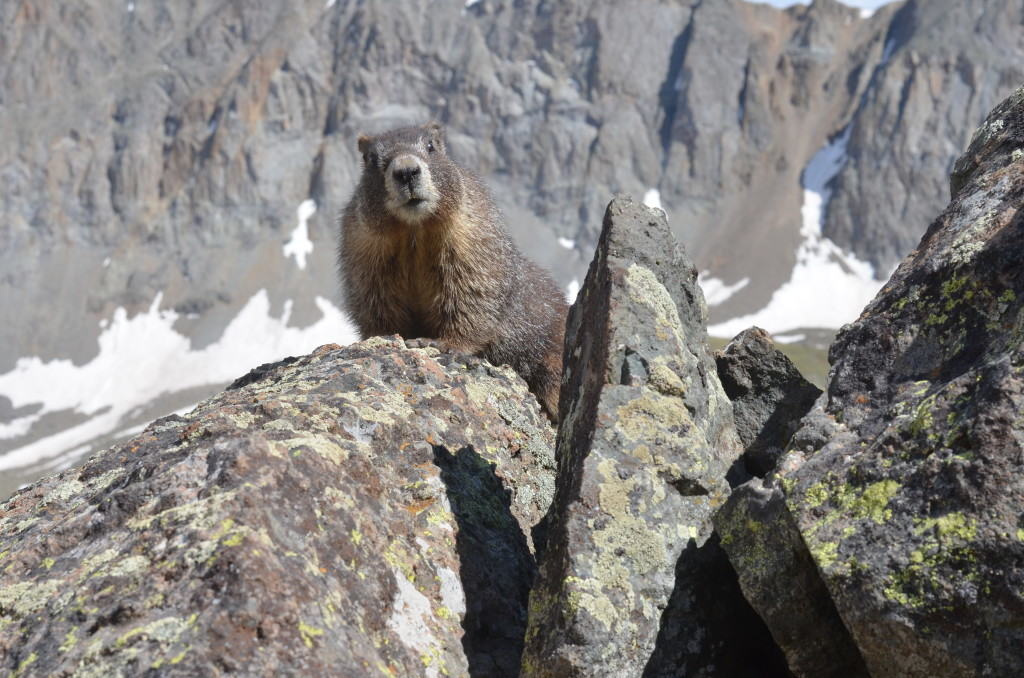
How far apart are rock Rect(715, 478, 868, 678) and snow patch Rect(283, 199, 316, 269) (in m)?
159

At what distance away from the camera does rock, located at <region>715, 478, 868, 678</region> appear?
3.93 meters

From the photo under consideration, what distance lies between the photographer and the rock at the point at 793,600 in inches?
155

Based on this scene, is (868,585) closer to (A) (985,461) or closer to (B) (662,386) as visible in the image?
Result: (A) (985,461)

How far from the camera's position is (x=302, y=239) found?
16300 cm

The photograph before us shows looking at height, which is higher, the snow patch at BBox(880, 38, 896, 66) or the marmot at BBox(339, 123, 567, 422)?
the snow patch at BBox(880, 38, 896, 66)

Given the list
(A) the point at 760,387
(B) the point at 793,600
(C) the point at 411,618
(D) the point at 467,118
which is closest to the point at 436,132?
(A) the point at 760,387

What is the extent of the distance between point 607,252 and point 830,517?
2.90m

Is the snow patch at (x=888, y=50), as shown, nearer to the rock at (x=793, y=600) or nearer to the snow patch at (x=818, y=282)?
the snow patch at (x=818, y=282)

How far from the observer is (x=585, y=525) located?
4523mm

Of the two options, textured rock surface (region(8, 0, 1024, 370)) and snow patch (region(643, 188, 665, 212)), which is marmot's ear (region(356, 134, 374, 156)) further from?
snow patch (region(643, 188, 665, 212))

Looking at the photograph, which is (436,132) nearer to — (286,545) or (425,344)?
(425,344)

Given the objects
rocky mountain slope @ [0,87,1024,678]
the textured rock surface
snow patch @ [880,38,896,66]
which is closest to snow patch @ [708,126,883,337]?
the textured rock surface

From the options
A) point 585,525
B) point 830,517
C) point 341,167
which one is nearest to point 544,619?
point 585,525

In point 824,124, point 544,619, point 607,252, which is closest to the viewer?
point 544,619
